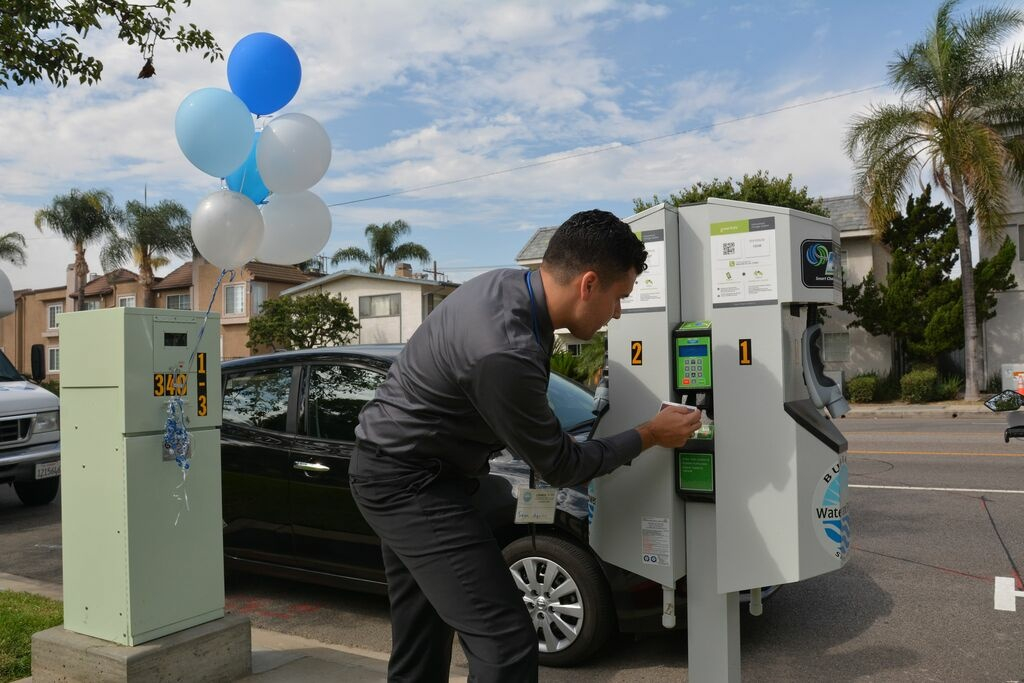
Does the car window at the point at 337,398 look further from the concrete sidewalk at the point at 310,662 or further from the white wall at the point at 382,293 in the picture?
the white wall at the point at 382,293

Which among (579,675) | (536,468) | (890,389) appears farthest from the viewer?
(890,389)

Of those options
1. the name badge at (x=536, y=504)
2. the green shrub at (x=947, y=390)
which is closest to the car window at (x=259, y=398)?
the name badge at (x=536, y=504)

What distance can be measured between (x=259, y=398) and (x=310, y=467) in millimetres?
785

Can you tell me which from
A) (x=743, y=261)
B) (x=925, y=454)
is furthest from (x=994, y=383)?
(x=743, y=261)

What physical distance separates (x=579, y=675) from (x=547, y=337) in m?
2.31

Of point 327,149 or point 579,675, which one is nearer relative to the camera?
point 579,675

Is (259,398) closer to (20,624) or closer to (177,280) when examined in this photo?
(20,624)

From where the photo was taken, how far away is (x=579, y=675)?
13.0 feet

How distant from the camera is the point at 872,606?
482 centimetres

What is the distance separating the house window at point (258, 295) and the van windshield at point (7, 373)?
28543mm

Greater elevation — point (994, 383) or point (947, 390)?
point (994, 383)

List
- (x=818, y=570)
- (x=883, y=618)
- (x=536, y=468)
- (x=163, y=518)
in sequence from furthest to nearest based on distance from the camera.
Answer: (x=883, y=618) < (x=163, y=518) < (x=818, y=570) < (x=536, y=468)

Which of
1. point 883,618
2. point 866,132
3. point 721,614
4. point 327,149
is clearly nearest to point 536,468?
point 721,614

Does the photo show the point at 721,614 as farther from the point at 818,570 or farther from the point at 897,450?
the point at 897,450
